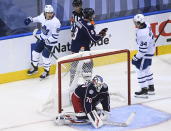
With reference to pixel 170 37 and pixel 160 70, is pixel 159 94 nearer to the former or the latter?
pixel 160 70

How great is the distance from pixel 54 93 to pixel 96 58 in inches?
35.4

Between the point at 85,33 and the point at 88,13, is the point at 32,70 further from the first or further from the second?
the point at 88,13

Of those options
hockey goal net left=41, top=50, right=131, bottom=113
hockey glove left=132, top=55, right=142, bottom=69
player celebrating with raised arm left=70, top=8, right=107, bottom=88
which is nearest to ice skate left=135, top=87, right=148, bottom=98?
hockey goal net left=41, top=50, right=131, bottom=113

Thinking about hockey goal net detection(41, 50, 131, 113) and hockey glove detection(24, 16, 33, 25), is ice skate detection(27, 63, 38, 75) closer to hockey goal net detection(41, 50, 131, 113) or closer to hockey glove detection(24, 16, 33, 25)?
hockey glove detection(24, 16, 33, 25)

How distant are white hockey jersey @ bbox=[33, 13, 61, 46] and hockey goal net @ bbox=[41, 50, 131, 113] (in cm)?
165

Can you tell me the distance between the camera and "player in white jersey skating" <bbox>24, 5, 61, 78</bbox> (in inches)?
527

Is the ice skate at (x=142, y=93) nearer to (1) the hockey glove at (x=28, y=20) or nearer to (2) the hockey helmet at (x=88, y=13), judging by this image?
(2) the hockey helmet at (x=88, y=13)

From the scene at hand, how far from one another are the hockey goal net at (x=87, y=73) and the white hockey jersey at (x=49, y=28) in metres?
1.65

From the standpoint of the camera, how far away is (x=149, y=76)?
12.4 meters

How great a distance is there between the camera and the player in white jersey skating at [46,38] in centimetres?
1338

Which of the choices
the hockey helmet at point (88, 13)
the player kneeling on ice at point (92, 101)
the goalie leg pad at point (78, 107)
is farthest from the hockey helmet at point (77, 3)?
the goalie leg pad at point (78, 107)

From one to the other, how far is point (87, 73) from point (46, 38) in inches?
94.1

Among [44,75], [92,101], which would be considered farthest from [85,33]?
[92,101]

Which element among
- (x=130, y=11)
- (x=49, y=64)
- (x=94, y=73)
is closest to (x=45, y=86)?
(x=49, y=64)
